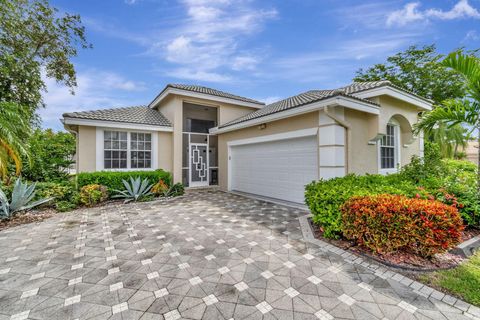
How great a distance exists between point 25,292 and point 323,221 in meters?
5.47

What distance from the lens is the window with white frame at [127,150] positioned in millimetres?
10695

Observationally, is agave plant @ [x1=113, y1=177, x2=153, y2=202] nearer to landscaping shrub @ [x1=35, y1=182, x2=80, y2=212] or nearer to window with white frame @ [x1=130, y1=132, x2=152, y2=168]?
landscaping shrub @ [x1=35, y1=182, x2=80, y2=212]

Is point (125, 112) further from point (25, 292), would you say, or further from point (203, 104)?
point (25, 292)

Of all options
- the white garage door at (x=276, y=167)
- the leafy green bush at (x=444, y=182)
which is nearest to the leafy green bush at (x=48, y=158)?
the white garage door at (x=276, y=167)

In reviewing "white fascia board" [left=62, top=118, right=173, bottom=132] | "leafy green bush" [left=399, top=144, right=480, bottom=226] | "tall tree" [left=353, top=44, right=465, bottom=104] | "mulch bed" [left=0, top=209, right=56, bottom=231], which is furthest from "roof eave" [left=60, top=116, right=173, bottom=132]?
"tall tree" [left=353, top=44, right=465, bottom=104]

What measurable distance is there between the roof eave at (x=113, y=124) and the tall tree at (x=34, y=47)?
20.9 ft

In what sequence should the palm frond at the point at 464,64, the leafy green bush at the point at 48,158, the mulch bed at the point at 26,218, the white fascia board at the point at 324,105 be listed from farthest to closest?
1. the leafy green bush at the point at 48,158
2. the white fascia board at the point at 324,105
3. the mulch bed at the point at 26,218
4. the palm frond at the point at 464,64

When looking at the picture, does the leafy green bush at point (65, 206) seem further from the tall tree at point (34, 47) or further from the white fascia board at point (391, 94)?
the white fascia board at point (391, 94)

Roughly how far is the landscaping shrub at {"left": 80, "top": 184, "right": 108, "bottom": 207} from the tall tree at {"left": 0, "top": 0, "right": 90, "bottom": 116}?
9.30 metres

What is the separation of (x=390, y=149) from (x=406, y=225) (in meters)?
7.37

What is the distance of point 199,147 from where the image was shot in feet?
44.0

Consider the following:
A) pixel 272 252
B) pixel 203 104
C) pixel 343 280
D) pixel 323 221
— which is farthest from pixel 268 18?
pixel 343 280

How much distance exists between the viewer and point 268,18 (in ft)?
28.8

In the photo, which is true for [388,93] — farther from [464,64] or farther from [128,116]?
[128,116]
